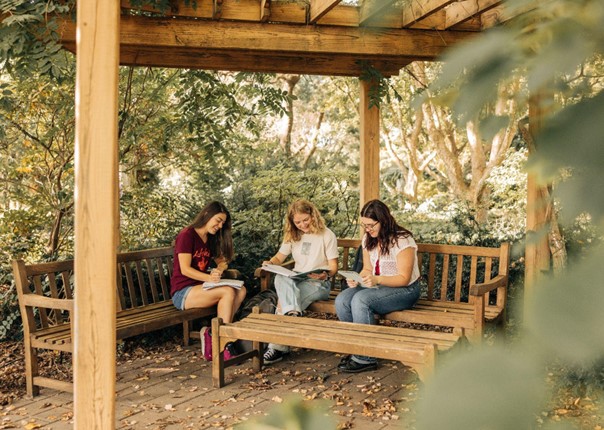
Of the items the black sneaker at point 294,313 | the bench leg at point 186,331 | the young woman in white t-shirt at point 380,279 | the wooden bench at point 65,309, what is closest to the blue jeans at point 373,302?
the young woman in white t-shirt at point 380,279

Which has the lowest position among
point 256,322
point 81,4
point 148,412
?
point 148,412

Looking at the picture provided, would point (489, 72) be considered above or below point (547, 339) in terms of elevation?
above

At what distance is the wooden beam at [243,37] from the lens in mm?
4996

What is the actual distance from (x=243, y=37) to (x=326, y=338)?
2343 mm

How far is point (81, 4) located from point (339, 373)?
3.25 metres

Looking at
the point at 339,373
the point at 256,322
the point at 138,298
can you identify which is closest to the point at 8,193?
the point at 138,298

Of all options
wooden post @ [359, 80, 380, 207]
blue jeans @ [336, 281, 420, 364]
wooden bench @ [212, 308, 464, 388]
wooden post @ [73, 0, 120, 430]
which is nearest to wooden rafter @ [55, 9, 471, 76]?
wooden post @ [359, 80, 380, 207]

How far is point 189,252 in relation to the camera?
5273 mm

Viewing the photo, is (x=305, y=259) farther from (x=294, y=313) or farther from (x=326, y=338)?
(x=326, y=338)

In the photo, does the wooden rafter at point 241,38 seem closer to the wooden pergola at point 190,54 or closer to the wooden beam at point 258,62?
the wooden pergola at point 190,54

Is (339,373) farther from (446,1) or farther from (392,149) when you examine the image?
(392,149)

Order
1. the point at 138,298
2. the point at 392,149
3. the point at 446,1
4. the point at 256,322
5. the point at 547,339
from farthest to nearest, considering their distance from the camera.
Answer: the point at 392,149 → the point at 138,298 → the point at 256,322 → the point at 446,1 → the point at 547,339

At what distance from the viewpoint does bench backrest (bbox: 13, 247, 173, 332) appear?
4445mm

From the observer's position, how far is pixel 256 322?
4.77 metres
